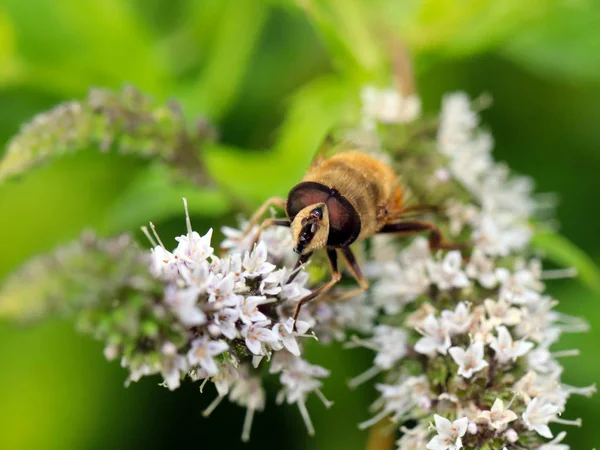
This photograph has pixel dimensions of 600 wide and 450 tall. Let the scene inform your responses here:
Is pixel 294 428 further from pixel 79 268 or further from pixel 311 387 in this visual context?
pixel 79 268

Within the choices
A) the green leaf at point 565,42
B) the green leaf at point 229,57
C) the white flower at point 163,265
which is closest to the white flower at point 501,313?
the white flower at point 163,265

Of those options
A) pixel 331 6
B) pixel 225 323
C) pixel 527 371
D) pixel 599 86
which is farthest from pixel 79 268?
pixel 599 86

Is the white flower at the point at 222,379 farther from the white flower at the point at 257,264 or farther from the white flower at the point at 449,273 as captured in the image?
the white flower at the point at 449,273

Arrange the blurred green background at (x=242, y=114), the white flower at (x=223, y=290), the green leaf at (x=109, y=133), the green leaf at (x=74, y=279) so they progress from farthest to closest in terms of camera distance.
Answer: the blurred green background at (x=242, y=114) < the green leaf at (x=109, y=133) < the white flower at (x=223, y=290) < the green leaf at (x=74, y=279)

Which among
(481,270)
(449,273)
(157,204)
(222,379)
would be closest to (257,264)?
(222,379)

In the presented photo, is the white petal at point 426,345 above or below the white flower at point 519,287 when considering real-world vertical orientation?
below

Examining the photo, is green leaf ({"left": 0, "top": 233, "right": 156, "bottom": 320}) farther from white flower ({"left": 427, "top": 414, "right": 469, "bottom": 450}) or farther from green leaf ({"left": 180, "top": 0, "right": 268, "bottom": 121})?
green leaf ({"left": 180, "top": 0, "right": 268, "bottom": 121})

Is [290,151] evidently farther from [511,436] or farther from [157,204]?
[511,436]
